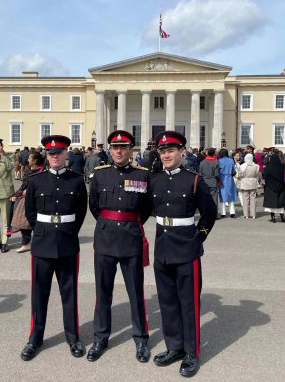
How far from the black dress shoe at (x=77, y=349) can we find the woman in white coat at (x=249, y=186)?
9.85 m

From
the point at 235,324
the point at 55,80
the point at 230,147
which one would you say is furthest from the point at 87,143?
the point at 235,324

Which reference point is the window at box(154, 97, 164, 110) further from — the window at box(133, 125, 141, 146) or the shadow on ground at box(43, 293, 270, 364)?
the shadow on ground at box(43, 293, 270, 364)

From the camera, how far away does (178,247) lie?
4.07 metres

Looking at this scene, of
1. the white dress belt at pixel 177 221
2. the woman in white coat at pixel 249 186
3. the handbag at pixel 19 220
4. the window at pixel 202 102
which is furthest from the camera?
the window at pixel 202 102

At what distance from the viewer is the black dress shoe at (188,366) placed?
3.81 metres

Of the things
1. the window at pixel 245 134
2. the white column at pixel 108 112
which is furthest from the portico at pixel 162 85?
the window at pixel 245 134

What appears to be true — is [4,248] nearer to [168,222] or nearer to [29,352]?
[29,352]

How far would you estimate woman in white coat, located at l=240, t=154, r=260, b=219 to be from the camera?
522 inches

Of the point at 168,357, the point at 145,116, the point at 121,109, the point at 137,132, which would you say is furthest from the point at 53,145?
the point at 137,132

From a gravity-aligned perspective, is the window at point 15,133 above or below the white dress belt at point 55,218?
above

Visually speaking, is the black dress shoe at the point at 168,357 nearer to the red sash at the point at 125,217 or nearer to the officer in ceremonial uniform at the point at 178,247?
the officer in ceremonial uniform at the point at 178,247

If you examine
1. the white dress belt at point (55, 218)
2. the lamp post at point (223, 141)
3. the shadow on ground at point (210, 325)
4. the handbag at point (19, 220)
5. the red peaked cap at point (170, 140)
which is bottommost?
the shadow on ground at point (210, 325)

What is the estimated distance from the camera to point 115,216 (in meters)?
4.29

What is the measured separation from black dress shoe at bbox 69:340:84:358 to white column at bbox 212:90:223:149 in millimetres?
48903
